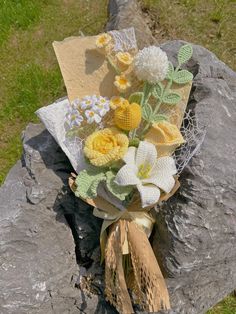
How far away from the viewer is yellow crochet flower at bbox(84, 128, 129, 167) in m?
1.78

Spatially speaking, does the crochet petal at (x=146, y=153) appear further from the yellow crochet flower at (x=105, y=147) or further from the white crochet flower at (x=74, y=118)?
the white crochet flower at (x=74, y=118)

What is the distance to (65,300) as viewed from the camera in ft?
7.17

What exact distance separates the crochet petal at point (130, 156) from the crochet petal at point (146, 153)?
0.06 ft

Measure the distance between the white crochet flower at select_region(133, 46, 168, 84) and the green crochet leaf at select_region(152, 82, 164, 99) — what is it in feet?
0.11

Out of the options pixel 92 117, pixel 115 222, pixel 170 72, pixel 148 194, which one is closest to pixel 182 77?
pixel 170 72

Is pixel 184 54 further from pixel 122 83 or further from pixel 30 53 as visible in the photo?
pixel 30 53

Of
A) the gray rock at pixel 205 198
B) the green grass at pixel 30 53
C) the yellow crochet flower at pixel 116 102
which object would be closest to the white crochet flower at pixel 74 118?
the yellow crochet flower at pixel 116 102

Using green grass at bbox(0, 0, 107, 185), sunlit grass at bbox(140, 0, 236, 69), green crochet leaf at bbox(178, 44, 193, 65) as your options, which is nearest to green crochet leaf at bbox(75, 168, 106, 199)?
green crochet leaf at bbox(178, 44, 193, 65)

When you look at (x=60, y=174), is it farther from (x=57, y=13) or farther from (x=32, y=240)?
(x=57, y=13)

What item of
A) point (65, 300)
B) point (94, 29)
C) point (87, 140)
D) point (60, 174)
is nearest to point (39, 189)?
point (60, 174)

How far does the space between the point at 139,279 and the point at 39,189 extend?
55cm

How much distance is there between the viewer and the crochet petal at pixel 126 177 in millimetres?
1737

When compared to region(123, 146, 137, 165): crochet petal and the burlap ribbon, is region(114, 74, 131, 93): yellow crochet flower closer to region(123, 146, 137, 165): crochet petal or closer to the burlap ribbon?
region(123, 146, 137, 165): crochet petal

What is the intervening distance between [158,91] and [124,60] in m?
0.18
